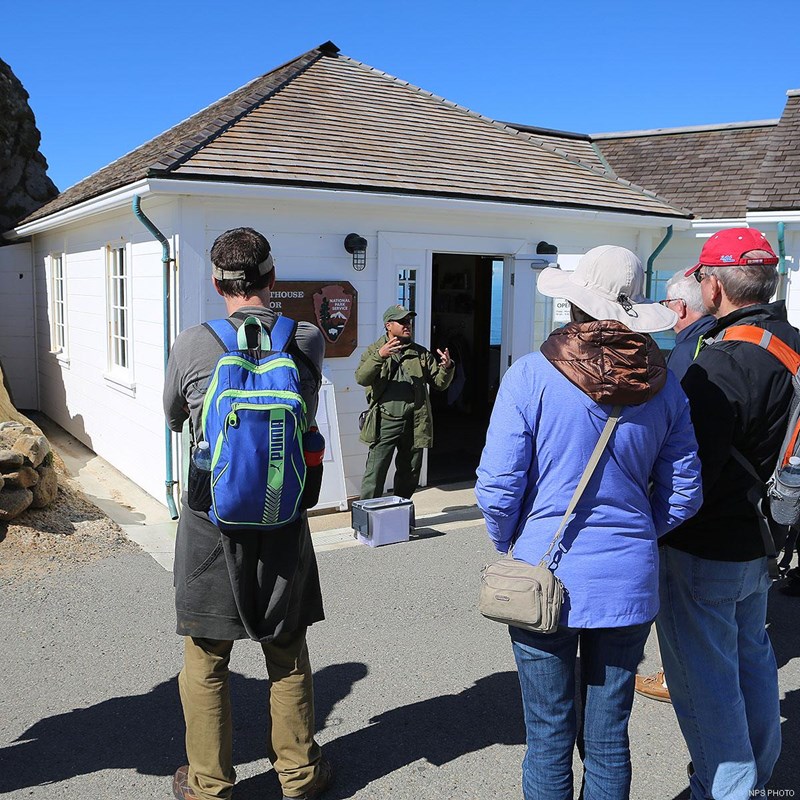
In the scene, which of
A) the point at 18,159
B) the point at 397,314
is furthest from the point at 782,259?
the point at 18,159

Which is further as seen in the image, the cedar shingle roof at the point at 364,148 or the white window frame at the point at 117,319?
the white window frame at the point at 117,319

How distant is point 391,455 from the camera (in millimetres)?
6586

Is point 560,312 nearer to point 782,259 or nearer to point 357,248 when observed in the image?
point 357,248

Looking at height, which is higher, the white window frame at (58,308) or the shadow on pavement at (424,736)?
the white window frame at (58,308)

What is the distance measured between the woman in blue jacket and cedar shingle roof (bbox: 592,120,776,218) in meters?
8.03

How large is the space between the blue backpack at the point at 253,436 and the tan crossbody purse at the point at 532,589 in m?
0.73

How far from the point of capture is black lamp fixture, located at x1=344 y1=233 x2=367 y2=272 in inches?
282

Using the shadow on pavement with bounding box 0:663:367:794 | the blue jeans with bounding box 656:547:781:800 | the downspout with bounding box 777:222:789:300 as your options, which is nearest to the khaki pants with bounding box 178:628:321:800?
the shadow on pavement with bounding box 0:663:367:794

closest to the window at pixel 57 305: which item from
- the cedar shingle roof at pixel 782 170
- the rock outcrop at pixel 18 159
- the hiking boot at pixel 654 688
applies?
the rock outcrop at pixel 18 159

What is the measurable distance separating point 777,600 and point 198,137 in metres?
5.80

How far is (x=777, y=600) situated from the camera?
5.16 m

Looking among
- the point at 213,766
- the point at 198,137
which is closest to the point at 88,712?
the point at 213,766

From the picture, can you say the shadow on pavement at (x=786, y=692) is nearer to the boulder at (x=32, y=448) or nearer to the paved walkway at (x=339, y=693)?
the paved walkway at (x=339, y=693)

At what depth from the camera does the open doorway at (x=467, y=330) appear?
1250cm
